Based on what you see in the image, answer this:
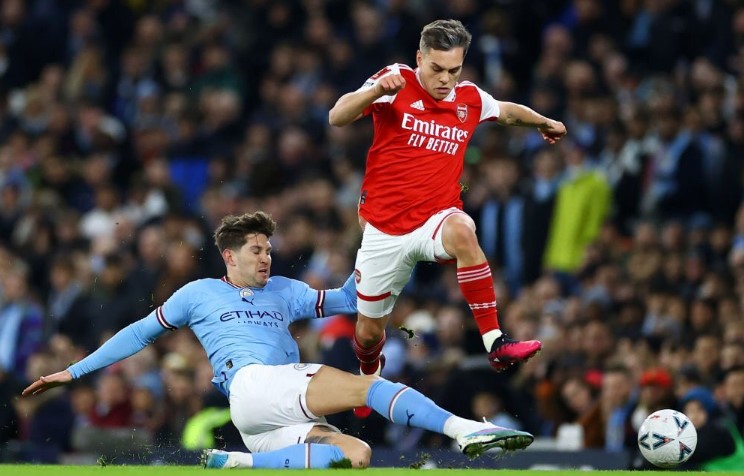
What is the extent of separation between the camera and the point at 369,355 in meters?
9.80

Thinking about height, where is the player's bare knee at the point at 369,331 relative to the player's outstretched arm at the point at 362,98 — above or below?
below

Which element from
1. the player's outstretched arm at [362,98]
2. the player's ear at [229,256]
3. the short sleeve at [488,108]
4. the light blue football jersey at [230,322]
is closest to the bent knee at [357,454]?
the light blue football jersey at [230,322]

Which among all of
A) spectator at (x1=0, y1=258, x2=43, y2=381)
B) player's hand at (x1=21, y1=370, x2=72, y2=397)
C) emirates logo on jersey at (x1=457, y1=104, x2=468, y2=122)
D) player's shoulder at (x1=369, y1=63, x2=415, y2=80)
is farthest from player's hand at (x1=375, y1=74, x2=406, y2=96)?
spectator at (x1=0, y1=258, x2=43, y2=381)

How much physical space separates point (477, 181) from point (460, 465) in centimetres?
491

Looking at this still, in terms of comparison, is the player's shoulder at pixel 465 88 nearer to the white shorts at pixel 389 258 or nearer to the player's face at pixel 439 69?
the player's face at pixel 439 69

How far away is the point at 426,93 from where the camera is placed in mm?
9188

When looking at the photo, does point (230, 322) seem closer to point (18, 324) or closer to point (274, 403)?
point (274, 403)

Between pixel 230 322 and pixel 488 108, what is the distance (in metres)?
2.02

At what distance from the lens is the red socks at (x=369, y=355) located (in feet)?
32.0

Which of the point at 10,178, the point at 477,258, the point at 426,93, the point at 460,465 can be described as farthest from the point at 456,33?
the point at 10,178

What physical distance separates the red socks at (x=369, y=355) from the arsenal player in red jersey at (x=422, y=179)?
17 cm

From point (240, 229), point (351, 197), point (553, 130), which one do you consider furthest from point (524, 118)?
point (351, 197)

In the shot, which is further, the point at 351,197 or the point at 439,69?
the point at 351,197

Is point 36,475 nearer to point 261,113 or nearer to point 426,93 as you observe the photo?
point 426,93
